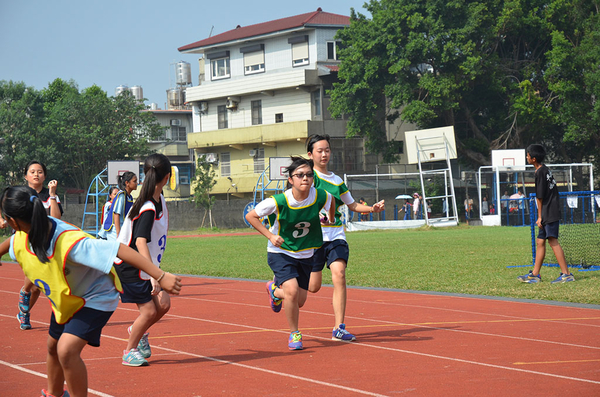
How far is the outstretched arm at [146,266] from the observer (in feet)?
13.3

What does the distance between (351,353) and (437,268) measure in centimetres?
843

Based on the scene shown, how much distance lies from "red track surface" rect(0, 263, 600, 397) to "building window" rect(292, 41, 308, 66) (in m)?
41.7

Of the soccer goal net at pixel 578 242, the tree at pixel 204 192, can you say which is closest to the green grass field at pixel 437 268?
the soccer goal net at pixel 578 242

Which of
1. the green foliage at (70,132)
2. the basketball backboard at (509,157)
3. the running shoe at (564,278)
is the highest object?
the green foliage at (70,132)

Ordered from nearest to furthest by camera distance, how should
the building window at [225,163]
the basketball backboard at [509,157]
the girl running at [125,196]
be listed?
the girl running at [125,196] < the basketball backboard at [509,157] < the building window at [225,163]

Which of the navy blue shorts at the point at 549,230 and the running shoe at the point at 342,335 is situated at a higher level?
the navy blue shorts at the point at 549,230

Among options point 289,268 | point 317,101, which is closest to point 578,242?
point 289,268

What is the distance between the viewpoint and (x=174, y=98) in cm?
7206

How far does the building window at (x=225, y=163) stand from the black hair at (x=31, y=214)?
1967 inches

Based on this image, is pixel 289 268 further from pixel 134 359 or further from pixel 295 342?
pixel 134 359

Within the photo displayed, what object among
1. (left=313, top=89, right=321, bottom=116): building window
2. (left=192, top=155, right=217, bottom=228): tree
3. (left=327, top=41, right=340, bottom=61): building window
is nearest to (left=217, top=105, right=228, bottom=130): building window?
(left=192, top=155, right=217, bottom=228): tree

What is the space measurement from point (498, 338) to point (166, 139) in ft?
186

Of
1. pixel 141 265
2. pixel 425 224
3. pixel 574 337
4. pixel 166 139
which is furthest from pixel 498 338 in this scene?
pixel 166 139

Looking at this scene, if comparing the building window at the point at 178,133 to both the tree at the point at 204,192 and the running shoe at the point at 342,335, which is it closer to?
the tree at the point at 204,192
